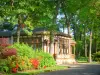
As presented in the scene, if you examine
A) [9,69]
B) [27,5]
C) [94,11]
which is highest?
[27,5]

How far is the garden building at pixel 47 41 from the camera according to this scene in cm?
4856

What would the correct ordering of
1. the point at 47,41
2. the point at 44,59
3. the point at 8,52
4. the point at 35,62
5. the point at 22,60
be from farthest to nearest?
the point at 47,41
the point at 44,59
the point at 35,62
the point at 22,60
the point at 8,52

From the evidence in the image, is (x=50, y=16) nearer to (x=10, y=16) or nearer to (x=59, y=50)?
(x=10, y=16)

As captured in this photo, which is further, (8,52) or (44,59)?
(44,59)

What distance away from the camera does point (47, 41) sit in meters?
48.7

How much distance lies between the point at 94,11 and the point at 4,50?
930 cm

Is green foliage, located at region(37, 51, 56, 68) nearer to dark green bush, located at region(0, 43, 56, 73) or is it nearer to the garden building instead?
dark green bush, located at region(0, 43, 56, 73)

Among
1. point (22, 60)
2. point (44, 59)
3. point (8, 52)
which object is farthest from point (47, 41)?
point (8, 52)

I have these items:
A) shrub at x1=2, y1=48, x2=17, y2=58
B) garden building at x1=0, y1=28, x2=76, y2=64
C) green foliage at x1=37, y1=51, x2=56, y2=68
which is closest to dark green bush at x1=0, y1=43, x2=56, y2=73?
green foliage at x1=37, y1=51, x2=56, y2=68

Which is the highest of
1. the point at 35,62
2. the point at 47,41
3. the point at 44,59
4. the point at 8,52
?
the point at 47,41

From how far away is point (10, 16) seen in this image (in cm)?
4019

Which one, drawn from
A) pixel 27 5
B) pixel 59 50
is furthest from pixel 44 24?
pixel 59 50

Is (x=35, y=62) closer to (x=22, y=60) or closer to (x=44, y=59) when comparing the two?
(x=22, y=60)

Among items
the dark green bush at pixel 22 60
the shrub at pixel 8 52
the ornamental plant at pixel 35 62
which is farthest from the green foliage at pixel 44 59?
the shrub at pixel 8 52
